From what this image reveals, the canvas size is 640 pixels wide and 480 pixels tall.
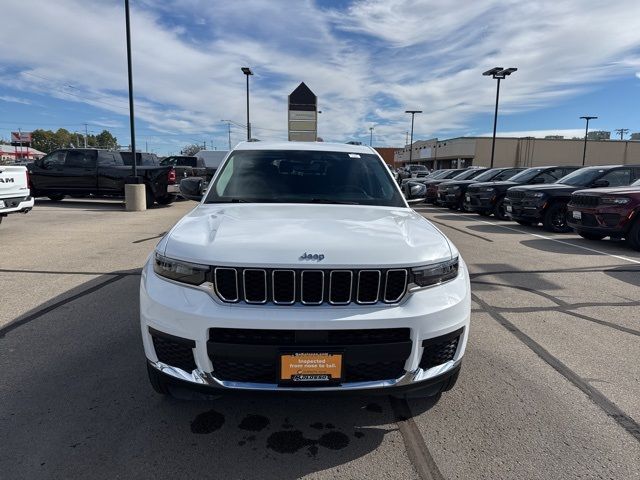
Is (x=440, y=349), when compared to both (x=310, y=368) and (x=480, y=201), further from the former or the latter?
(x=480, y=201)

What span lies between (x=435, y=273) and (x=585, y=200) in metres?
8.73

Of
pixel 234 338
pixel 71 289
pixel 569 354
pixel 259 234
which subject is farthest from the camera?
pixel 71 289

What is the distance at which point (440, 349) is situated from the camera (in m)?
2.54

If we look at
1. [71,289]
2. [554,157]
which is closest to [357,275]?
[71,289]

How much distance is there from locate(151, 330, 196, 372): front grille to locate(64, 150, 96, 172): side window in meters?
16.6

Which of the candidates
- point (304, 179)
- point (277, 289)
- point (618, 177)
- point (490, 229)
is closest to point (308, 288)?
point (277, 289)

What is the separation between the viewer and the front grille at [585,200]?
9.41 m

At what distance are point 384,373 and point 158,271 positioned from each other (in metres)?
1.40

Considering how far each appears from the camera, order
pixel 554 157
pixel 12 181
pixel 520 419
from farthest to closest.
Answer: pixel 554 157 < pixel 12 181 < pixel 520 419

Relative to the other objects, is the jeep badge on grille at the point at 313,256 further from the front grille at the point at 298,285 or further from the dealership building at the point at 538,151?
the dealership building at the point at 538,151

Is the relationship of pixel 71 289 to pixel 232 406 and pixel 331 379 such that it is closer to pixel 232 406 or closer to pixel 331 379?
pixel 232 406

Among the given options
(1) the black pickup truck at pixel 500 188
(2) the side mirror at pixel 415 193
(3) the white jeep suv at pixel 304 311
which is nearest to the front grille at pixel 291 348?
(3) the white jeep suv at pixel 304 311

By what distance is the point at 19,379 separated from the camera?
3.30 metres

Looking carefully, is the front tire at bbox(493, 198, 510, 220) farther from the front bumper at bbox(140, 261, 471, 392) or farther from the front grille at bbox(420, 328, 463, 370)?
the front bumper at bbox(140, 261, 471, 392)
